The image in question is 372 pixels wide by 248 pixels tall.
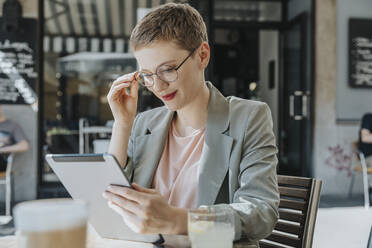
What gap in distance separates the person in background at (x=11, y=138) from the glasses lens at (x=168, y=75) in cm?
339

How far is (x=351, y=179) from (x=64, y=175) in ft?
16.0

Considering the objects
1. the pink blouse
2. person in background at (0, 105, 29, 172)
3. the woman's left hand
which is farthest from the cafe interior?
the woman's left hand

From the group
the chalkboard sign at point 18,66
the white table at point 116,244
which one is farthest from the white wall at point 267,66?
the white table at point 116,244

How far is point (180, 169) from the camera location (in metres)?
1.34

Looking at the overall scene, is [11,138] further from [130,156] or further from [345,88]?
[345,88]

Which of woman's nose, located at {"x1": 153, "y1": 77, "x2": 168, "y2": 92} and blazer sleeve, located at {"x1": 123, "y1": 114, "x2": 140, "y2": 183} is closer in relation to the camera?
woman's nose, located at {"x1": 153, "y1": 77, "x2": 168, "y2": 92}

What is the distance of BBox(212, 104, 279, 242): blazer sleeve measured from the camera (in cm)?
99

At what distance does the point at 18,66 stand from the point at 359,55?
168 inches

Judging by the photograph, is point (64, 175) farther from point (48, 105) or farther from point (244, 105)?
point (48, 105)

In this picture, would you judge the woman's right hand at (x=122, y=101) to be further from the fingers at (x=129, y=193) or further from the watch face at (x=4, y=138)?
the watch face at (x=4, y=138)

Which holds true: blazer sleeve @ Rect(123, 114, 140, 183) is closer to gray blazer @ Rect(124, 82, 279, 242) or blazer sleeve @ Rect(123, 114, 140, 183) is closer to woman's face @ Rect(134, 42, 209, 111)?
gray blazer @ Rect(124, 82, 279, 242)

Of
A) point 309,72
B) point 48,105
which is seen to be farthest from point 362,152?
point 48,105

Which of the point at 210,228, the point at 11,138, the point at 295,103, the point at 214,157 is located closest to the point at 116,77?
the point at 11,138

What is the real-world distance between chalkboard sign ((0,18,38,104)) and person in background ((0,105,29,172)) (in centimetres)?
39
